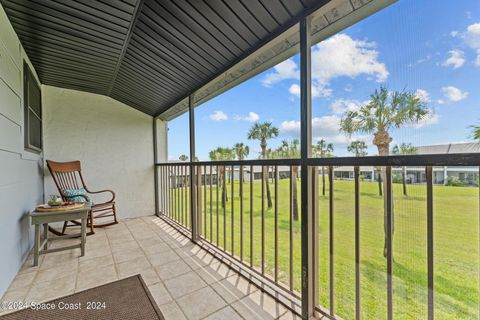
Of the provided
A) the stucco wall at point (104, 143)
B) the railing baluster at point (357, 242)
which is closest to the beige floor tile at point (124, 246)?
the stucco wall at point (104, 143)

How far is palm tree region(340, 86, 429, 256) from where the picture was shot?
1.06m

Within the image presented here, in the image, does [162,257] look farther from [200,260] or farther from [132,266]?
[200,260]

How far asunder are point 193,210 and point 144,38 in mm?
2085

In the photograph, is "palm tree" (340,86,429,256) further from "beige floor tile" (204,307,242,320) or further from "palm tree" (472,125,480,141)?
"beige floor tile" (204,307,242,320)

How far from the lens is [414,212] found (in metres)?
1.11

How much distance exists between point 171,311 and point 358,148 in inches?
65.6

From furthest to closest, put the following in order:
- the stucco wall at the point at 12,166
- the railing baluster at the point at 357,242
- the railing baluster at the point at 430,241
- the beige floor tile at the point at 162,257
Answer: the beige floor tile at the point at 162,257, the stucco wall at the point at 12,166, the railing baluster at the point at 357,242, the railing baluster at the point at 430,241

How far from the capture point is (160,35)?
207 cm

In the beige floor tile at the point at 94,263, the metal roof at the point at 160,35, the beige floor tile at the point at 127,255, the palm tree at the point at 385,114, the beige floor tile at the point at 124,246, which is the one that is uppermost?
the metal roof at the point at 160,35

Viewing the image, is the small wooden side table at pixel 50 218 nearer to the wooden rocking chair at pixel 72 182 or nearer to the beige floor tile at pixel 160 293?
the wooden rocking chair at pixel 72 182

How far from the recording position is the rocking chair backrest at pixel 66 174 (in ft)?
10.6

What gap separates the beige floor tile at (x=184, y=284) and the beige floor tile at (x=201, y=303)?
61mm

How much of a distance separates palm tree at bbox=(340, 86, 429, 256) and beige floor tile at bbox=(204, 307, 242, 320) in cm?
105

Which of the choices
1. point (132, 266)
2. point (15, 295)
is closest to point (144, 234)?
point (132, 266)
